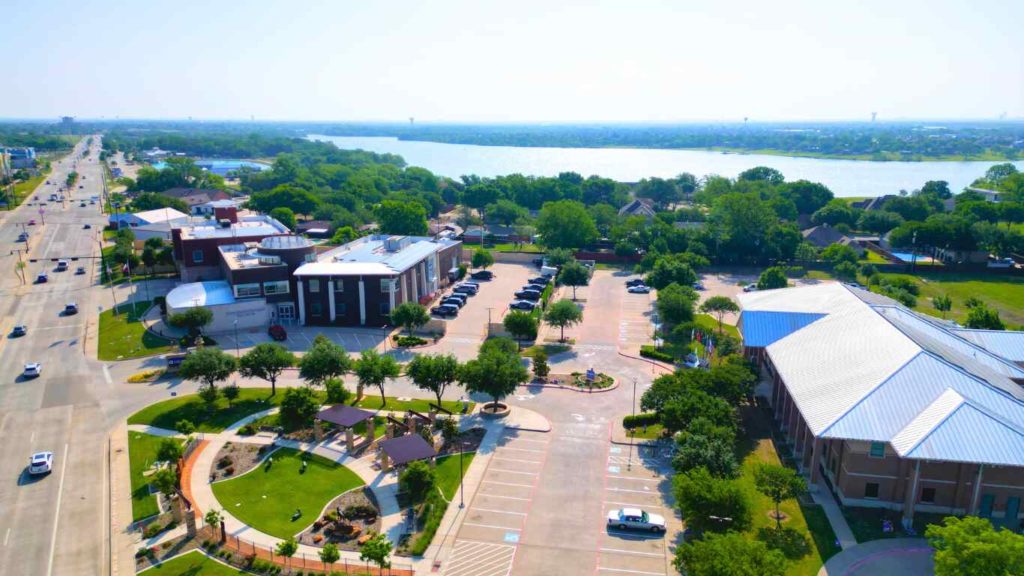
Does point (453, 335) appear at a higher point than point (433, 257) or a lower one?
lower

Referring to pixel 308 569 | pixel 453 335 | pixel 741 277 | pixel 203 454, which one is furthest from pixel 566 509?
pixel 741 277

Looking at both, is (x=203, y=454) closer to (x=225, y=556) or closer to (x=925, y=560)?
(x=225, y=556)

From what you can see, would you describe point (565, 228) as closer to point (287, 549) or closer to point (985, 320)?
point (985, 320)

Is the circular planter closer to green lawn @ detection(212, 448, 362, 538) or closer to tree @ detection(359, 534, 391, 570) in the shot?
green lawn @ detection(212, 448, 362, 538)

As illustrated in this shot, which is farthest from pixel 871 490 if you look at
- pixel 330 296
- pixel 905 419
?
pixel 330 296

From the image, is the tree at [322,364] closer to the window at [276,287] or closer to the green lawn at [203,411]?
the green lawn at [203,411]

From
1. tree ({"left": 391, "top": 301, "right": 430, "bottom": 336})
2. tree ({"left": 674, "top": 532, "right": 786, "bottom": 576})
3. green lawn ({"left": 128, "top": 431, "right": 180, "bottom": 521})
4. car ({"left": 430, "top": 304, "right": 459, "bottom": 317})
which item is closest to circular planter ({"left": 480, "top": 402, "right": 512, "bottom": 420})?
tree ({"left": 391, "top": 301, "right": 430, "bottom": 336})
